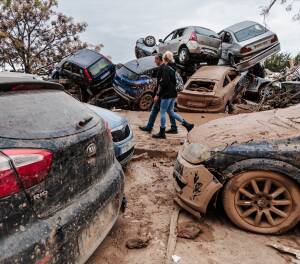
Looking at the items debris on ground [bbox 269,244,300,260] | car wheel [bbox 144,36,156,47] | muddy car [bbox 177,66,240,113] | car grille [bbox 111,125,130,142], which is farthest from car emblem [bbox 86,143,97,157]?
car wheel [bbox 144,36,156,47]

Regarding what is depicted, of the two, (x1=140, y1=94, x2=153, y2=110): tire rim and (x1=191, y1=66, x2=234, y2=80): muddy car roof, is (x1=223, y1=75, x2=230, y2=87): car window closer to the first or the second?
(x1=191, y1=66, x2=234, y2=80): muddy car roof

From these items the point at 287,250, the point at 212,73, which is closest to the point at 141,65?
the point at 212,73

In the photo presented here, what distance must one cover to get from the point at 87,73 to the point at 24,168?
9.99 m

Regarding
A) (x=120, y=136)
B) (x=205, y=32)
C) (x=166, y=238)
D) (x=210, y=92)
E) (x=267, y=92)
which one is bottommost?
(x=267, y=92)

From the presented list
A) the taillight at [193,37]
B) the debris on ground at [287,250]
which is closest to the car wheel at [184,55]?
the taillight at [193,37]

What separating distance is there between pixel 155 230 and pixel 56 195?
1.74 meters

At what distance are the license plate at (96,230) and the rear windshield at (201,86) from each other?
8627 millimetres

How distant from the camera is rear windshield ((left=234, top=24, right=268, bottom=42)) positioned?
14.5m

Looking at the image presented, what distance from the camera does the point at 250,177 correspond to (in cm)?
350

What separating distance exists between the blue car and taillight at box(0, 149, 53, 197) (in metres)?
2.60

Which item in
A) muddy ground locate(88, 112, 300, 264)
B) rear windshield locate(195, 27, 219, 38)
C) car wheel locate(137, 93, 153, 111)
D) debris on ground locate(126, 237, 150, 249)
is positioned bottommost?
car wheel locate(137, 93, 153, 111)

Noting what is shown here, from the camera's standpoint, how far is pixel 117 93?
471 inches

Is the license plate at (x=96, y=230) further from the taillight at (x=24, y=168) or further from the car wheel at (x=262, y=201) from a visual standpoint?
the car wheel at (x=262, y=201)

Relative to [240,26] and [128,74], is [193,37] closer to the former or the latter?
[240,26]
